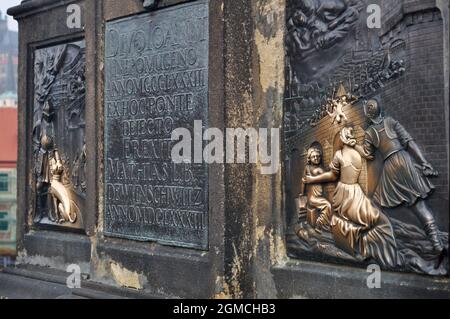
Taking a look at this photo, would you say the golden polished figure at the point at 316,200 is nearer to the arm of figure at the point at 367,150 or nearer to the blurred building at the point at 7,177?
the arm of figure at the point at 367,150

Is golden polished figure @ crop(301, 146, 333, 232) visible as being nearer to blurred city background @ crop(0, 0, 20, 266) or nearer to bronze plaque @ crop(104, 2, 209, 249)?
bronze plaque @ crop(104, 2, 209, 249)

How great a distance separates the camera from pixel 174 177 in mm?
5324

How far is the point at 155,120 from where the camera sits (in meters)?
5.51

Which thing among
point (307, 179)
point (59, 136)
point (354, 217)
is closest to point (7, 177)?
point (59, 136)

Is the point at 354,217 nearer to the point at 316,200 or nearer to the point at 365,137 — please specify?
the point at 316,200

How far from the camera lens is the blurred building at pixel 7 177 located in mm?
20859

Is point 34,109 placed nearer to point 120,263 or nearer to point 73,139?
point 73,139

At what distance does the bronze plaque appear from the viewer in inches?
203

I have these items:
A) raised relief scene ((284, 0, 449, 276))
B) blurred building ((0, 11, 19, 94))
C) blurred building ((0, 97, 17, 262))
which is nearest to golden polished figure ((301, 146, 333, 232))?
raised relief scene ((284, 0, 449, 276))

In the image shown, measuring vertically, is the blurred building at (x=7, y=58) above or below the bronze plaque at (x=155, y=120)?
above

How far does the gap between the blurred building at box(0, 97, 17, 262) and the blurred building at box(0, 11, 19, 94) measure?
29.0m

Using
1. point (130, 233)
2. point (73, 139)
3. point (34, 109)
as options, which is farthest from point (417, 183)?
point (34, 109)

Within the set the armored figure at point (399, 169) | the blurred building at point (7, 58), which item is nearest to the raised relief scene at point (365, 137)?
the armored figure at point (399, 169)

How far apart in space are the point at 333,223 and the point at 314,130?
0.70 meters
